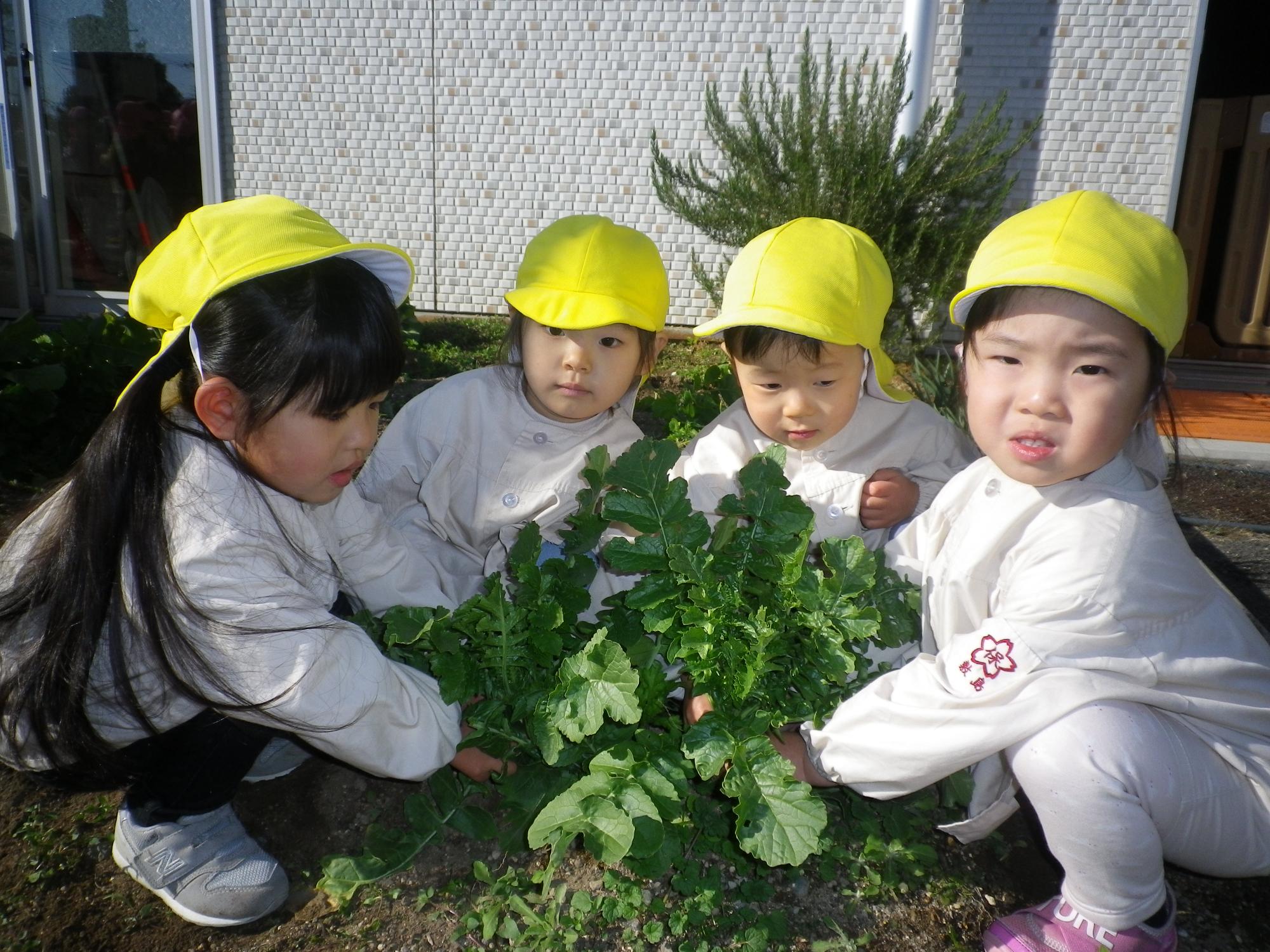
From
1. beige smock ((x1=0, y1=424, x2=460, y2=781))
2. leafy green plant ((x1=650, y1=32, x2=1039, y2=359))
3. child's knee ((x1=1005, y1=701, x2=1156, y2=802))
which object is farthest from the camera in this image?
leafy green plant ((x1=650, y1=32, x2=1039, y2=359))

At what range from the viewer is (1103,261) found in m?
1.54

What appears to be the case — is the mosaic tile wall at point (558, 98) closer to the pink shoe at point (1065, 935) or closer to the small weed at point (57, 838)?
the small weed at point (57, 838)

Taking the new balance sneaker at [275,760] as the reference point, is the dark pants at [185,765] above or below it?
above

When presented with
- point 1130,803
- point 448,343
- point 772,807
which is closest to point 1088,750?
point 1130,803

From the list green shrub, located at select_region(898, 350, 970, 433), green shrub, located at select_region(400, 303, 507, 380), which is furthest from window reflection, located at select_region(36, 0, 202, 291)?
green shrub, located at select_region(898, 350, 970, 433)

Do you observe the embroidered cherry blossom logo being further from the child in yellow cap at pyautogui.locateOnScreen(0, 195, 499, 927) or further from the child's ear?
the child's ear

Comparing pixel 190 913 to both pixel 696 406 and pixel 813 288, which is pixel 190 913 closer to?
pixel 813 288

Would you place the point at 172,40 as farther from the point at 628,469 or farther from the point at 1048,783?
the point at 1048,783

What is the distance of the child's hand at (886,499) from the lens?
2256 millimetres

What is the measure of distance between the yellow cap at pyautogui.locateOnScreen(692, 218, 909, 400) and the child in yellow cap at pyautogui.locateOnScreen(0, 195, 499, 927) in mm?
793

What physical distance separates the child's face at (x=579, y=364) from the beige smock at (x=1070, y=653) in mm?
1022

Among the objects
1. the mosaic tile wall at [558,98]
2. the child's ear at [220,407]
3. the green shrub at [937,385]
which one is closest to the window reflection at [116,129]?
the mosaic tile wall at [558,98]

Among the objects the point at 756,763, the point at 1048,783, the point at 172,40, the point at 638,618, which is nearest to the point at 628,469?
the point at 638,618

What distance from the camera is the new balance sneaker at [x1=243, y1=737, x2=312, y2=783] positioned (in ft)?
6.73
